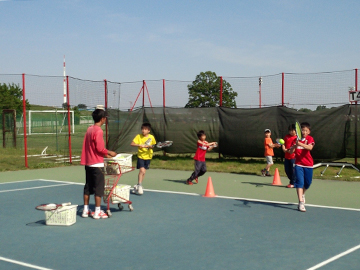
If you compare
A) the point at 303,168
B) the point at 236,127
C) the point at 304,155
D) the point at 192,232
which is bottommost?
the point at 192,232

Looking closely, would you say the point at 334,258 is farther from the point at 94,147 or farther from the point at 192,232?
the point at 94,147

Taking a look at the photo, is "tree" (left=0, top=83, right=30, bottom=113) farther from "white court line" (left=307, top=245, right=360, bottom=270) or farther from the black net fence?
"white court line" (left=307, top=245, right=360, bottom=270)

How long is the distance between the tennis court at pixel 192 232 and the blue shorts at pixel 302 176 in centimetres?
54

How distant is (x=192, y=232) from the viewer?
21.6ft

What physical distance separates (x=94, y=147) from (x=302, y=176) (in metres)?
3.99

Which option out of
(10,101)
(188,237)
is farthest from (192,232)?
(10,101)

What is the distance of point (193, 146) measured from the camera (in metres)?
16.2

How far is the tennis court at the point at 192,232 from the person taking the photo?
5266 millimetres

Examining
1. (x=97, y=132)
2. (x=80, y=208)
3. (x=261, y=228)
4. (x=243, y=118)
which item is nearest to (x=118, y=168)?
(x=97, y=132)

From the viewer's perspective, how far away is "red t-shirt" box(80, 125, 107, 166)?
7.39 m

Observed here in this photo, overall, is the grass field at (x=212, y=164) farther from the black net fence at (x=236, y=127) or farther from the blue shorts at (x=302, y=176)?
the blue shorts at (x=302, y=176)

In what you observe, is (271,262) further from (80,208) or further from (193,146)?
(193,146)

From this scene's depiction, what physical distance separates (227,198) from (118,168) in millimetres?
2955

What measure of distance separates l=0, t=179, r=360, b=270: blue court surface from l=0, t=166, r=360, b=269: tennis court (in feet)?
0.04
